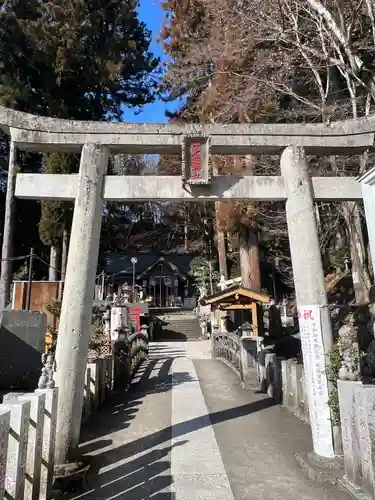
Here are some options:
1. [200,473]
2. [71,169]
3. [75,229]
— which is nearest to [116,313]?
[71,169]

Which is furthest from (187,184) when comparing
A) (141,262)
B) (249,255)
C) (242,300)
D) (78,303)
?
(141,262)

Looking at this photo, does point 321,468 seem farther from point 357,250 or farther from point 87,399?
point 357,250

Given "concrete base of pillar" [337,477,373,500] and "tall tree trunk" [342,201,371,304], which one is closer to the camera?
"concrete base of pillar" [337,477,373,500]

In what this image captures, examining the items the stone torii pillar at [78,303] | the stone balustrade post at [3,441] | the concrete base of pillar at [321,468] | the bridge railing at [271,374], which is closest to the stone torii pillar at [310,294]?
the concrete base of pillar at [321,468]

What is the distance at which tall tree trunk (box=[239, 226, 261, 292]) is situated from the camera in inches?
718

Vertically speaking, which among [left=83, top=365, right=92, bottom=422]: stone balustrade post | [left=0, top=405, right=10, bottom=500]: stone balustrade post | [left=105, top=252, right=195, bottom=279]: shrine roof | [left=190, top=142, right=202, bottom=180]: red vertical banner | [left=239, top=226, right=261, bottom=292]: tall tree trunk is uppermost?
[left=105, top=252, right=195, bottom=279]: shrine roof

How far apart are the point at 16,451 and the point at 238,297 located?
1185cm

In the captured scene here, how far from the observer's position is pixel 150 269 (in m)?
35.9

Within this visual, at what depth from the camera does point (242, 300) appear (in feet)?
48.5

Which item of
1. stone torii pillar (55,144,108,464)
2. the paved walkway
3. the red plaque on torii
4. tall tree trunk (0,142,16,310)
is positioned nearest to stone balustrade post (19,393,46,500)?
the paved walkway

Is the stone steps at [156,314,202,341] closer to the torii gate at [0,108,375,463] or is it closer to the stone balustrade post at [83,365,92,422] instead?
the stone balustrade post at [83,365,92,422]

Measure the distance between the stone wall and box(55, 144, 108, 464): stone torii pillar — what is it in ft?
16.6

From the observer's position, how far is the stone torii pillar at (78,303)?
472 cm

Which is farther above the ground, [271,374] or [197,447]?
[271,374]
